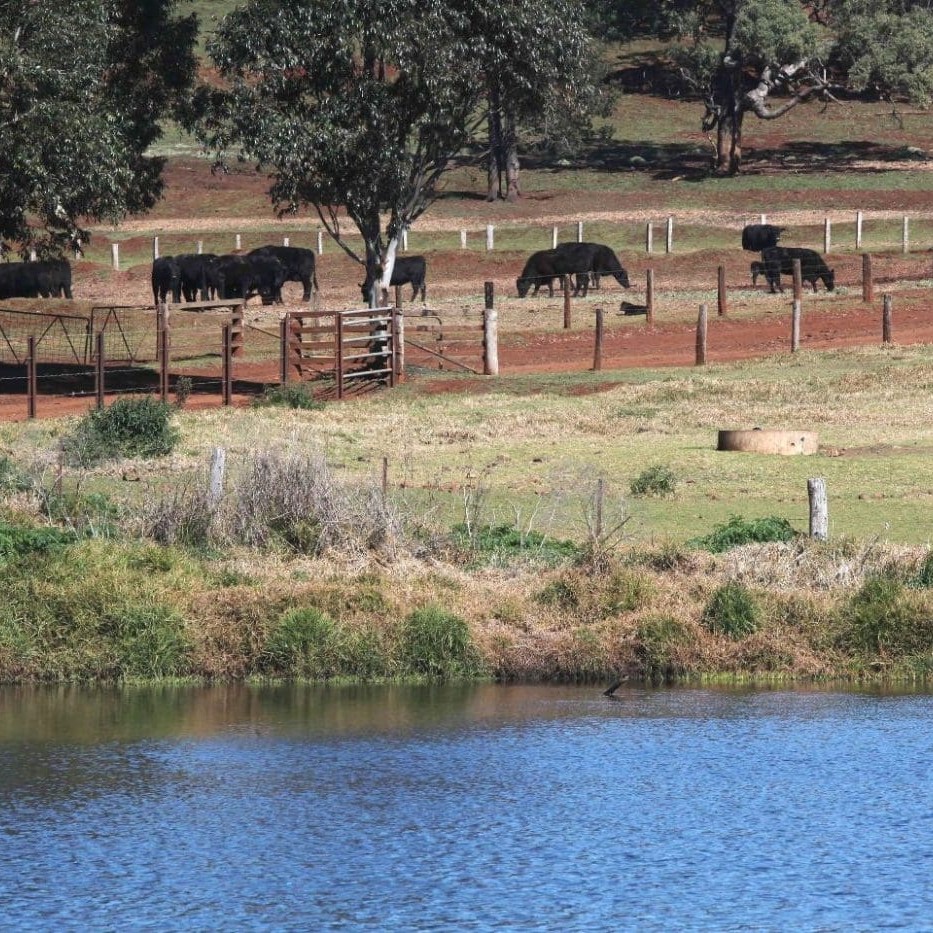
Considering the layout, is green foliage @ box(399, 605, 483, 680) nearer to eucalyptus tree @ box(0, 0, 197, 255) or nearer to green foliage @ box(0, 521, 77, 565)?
green foliage @ box(0, 521, 77, 565)

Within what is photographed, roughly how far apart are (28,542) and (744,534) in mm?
7466

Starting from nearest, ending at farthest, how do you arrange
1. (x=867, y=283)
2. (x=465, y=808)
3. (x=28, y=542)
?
(x=465, y=808), (x=28, y=542), (x=867, y=283)

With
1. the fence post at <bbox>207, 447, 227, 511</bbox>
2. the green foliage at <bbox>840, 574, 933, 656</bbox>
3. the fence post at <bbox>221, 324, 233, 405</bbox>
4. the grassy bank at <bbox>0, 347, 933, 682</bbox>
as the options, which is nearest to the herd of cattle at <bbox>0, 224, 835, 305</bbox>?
the fence post at <bbox>221, 324, 233, 405</bbox>

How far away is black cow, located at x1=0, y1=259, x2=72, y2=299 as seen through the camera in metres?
52.3

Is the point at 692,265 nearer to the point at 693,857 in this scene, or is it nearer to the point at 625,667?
the point at 625,667

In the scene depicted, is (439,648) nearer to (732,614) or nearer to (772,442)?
(732,614)

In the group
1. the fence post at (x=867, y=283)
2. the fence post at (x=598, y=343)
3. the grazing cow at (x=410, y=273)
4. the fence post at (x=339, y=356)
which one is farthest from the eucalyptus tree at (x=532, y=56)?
the grazing cow at (x=410, y=273)

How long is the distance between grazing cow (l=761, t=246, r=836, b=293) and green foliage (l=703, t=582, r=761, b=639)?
32.7 m

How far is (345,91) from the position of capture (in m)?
36.6

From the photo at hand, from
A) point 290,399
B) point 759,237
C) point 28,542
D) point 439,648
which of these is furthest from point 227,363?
point 759,237

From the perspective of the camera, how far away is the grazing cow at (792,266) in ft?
164

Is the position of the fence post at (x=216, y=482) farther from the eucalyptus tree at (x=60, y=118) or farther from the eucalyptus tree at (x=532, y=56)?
the eucalyptus tree at (x=532, y=56)

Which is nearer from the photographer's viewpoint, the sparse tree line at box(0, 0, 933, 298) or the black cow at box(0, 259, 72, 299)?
the sparse tree line at box(0, 0, 933, 298)

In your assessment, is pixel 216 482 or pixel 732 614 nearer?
pixel 732 614
